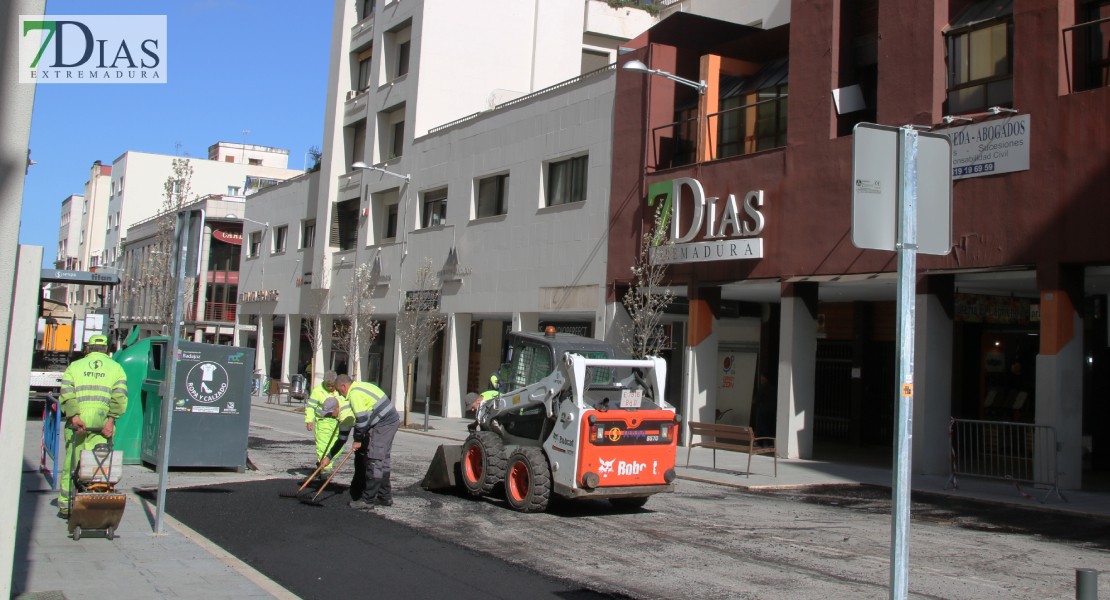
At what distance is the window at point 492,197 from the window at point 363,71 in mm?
11633

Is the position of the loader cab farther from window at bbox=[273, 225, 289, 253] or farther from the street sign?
window at bbox=[273, 225, 289, 253]

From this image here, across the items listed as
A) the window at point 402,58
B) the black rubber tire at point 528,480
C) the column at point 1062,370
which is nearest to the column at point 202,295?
the window at point 402,58

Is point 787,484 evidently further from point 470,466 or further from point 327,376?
point 327,376

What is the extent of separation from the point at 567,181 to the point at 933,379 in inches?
520

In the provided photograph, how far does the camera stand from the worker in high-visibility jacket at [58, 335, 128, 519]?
9.92 m

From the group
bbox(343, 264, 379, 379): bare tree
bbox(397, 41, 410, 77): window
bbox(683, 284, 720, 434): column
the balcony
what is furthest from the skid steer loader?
the balcony

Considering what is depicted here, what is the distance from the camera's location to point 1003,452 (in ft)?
54.5

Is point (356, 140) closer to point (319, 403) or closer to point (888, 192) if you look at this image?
point (319, 403)

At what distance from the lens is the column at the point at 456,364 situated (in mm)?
33500

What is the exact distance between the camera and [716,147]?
24.5m

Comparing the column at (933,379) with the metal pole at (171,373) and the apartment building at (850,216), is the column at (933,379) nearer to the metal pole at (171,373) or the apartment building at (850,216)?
the apartment building at (850,216)

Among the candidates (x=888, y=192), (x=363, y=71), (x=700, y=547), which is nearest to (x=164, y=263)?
A: (x=363, y=71)

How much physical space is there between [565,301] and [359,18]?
2153 centimetres

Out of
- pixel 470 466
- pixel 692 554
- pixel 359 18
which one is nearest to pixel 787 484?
pixel 470 466
